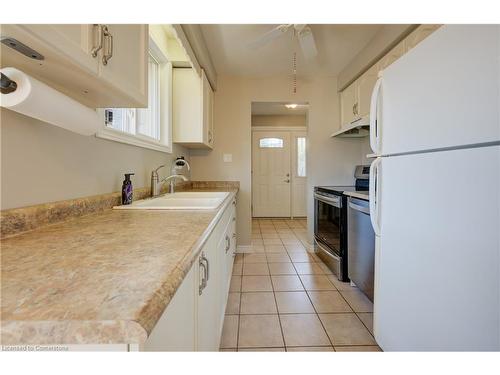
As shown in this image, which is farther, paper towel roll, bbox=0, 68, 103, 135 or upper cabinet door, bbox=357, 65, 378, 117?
upper cabinet door, bbox=357, 65, 378, 117

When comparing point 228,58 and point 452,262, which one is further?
point 228,58

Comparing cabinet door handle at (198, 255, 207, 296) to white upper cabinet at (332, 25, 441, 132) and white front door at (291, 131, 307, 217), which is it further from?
white front door at (291, 131, 307, 217)

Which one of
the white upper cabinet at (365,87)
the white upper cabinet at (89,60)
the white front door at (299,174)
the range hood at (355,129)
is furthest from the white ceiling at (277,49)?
the white front door at (299,174)

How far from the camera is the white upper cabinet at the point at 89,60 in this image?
1.97ft

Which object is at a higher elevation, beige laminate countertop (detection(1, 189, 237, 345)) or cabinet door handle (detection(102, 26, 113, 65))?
cabinet door handle (detection(102, 26, 113, 65))

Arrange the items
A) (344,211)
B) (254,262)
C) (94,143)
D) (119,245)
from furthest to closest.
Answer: (254,262) < (344,211) < (94,143) < (119,245)

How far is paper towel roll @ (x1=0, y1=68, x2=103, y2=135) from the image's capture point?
62 cm

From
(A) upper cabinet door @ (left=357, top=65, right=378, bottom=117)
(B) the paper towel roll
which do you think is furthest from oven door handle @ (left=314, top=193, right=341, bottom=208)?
(B) the paper towel roll

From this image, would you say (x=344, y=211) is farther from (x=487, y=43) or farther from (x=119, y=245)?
(x=119, y=245)

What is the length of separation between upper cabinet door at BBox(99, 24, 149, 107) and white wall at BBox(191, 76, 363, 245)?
2166 millimetres

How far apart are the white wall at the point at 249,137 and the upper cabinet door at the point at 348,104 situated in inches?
4.3

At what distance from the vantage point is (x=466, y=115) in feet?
2.88

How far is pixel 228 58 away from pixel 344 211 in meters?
2.09

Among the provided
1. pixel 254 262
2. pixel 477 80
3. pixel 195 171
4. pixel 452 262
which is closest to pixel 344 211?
pixel 254 262
